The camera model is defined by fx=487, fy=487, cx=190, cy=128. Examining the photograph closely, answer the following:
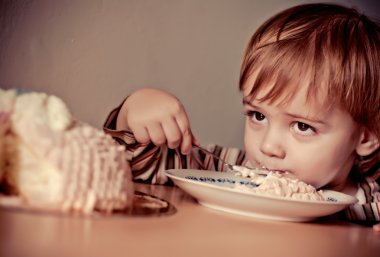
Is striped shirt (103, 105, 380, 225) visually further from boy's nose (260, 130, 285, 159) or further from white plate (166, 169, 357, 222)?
white plate (166, 169, 357, 222)

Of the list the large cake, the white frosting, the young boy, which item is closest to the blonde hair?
the young boy

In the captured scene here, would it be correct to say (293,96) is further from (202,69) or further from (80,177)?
(80,177)

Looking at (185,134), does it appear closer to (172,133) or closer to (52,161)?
(172,133)

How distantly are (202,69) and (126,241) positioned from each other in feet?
2.04

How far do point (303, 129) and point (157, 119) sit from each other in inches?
9.9

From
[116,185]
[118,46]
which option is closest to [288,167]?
[118,46]

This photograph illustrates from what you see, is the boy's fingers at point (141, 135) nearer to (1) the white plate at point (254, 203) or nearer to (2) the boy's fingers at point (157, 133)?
(2) the boy's fingers at point (157, 133)

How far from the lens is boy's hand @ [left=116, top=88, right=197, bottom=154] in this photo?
0.73 m

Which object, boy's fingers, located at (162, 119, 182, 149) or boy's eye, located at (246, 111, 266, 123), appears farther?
boy's eye, located at (246, 111, 266, 123)

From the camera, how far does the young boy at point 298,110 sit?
2.60ft

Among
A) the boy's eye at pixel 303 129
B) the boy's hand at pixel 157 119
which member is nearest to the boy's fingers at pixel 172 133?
the boy's hand at pixel 157 119

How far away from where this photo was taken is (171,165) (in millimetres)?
884

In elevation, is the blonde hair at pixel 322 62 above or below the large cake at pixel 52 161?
above

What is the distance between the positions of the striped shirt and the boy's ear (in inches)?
3.4
